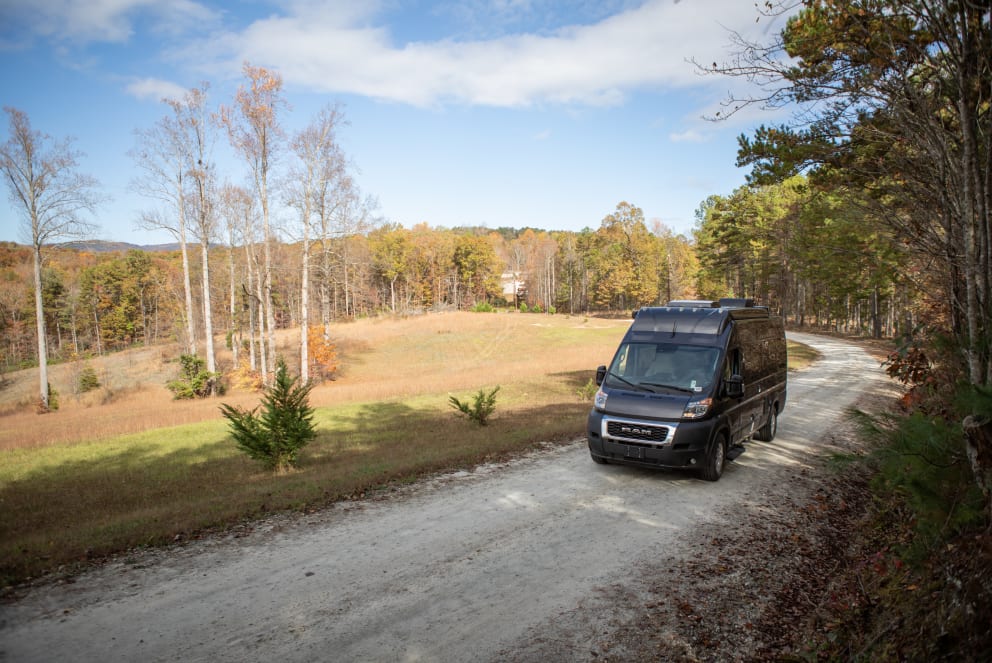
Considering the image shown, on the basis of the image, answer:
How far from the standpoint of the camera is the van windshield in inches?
334

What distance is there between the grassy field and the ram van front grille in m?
3.01

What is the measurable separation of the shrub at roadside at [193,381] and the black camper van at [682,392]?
2473 cm

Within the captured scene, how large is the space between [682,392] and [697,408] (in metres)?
0.38

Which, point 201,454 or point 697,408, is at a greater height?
point 697,408

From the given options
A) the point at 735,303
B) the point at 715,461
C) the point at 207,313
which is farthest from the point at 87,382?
the point at 715,461

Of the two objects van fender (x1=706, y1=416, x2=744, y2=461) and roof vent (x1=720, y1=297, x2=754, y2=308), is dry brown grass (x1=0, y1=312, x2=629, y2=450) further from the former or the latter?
van fender (x1=706, y1=416, x2=744, y2=461)

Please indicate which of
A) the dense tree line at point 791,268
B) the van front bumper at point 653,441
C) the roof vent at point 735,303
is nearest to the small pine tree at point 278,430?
the van front bumper at point 653,441

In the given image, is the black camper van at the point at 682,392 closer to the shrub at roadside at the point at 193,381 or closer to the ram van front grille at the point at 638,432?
the ram van front grille at the point at 638,432

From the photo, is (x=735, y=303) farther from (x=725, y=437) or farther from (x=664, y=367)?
(x=725, y=437)

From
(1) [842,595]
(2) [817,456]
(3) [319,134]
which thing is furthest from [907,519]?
(3) [319,134]

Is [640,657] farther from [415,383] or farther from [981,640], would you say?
[415,383]

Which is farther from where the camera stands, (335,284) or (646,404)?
(335,284)

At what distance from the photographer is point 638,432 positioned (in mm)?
8133

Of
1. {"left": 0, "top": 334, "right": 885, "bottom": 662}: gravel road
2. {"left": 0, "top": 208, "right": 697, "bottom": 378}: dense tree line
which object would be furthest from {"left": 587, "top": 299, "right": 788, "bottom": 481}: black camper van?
{"left": 0, "top": 208, "right": 697, "bottom": 378}: dense tree line
